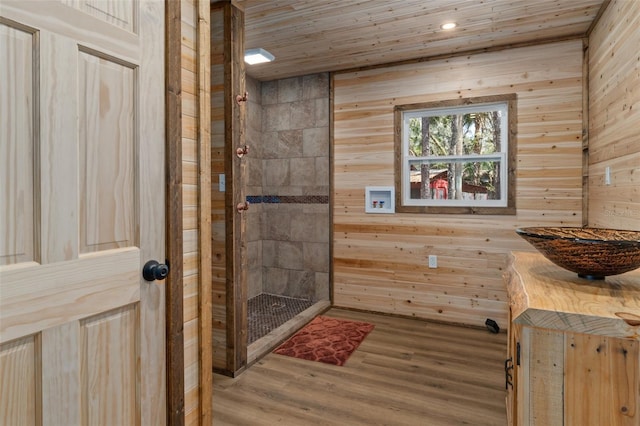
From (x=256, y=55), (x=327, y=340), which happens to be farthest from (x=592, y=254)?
(x=256, y=55)

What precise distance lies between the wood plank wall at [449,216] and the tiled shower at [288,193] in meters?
0.23

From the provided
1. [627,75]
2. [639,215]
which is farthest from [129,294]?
[627,75]

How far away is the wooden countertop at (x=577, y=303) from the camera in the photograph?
97cm

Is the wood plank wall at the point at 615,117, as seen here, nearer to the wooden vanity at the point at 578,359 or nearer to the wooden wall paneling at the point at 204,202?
the wooden vanity at the point at 578,359

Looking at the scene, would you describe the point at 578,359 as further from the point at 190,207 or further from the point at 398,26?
the point at 398,26

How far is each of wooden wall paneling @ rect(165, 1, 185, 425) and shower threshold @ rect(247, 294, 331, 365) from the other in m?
1.41

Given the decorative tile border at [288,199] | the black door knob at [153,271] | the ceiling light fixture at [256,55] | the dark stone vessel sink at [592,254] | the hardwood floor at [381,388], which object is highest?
the ceiling light fixture at [256,55]

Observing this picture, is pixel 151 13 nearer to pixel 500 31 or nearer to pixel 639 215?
pixel 639 215

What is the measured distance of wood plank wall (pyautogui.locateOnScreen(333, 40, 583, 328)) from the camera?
3.24 metres

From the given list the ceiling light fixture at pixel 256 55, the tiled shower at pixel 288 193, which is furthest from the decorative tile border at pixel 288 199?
the ceiling light fixture at pixel 256 55

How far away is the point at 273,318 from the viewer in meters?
3.76

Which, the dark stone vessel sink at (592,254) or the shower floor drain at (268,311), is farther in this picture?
the shower floor drain at (268,311)

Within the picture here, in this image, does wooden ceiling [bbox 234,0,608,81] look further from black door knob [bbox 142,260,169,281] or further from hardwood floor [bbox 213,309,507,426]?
hardwood floor [bbox 213,309,507,426]

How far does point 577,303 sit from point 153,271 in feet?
4.38
